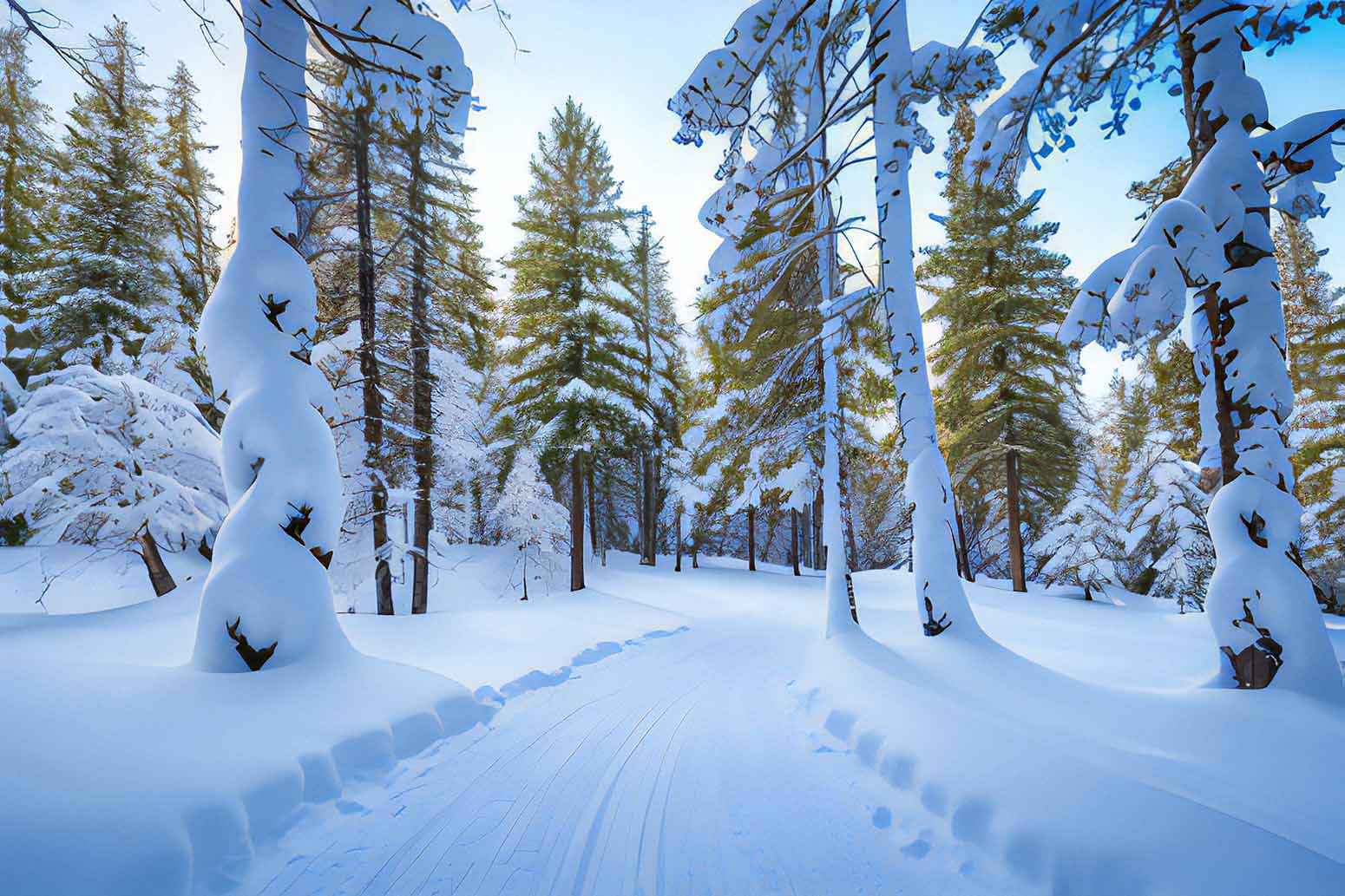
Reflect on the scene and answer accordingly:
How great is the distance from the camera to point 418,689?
4250 millimetres

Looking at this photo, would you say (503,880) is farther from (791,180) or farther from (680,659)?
(791,180)

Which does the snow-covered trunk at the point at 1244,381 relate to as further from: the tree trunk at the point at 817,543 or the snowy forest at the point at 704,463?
the tree trunk at the point at 817,543

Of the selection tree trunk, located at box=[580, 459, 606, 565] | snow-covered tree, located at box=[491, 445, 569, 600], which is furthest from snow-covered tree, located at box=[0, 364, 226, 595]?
tree trunk, located at box=[580, 459, 606, 565]

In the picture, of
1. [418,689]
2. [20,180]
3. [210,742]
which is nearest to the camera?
[210,742]

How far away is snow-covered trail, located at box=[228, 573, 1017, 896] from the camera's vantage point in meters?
2.32

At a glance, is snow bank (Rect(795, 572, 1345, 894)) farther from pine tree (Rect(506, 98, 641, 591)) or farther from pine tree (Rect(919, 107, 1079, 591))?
pine tree (Rect(919, 107, 1079, 591))

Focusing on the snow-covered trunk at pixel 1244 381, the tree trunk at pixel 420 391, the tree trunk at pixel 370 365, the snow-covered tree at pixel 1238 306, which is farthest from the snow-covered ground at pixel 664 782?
the tree trunk at pixel 420 391

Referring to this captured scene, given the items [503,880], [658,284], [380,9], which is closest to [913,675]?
[503,880]

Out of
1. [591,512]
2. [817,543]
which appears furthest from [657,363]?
[817,543]

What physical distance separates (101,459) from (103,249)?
7.42 m

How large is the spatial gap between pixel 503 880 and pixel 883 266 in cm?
675

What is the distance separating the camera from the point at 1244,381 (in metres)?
4.18

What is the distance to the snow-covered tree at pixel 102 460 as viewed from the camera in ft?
28.0

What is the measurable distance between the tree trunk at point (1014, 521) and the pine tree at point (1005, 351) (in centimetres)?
3
